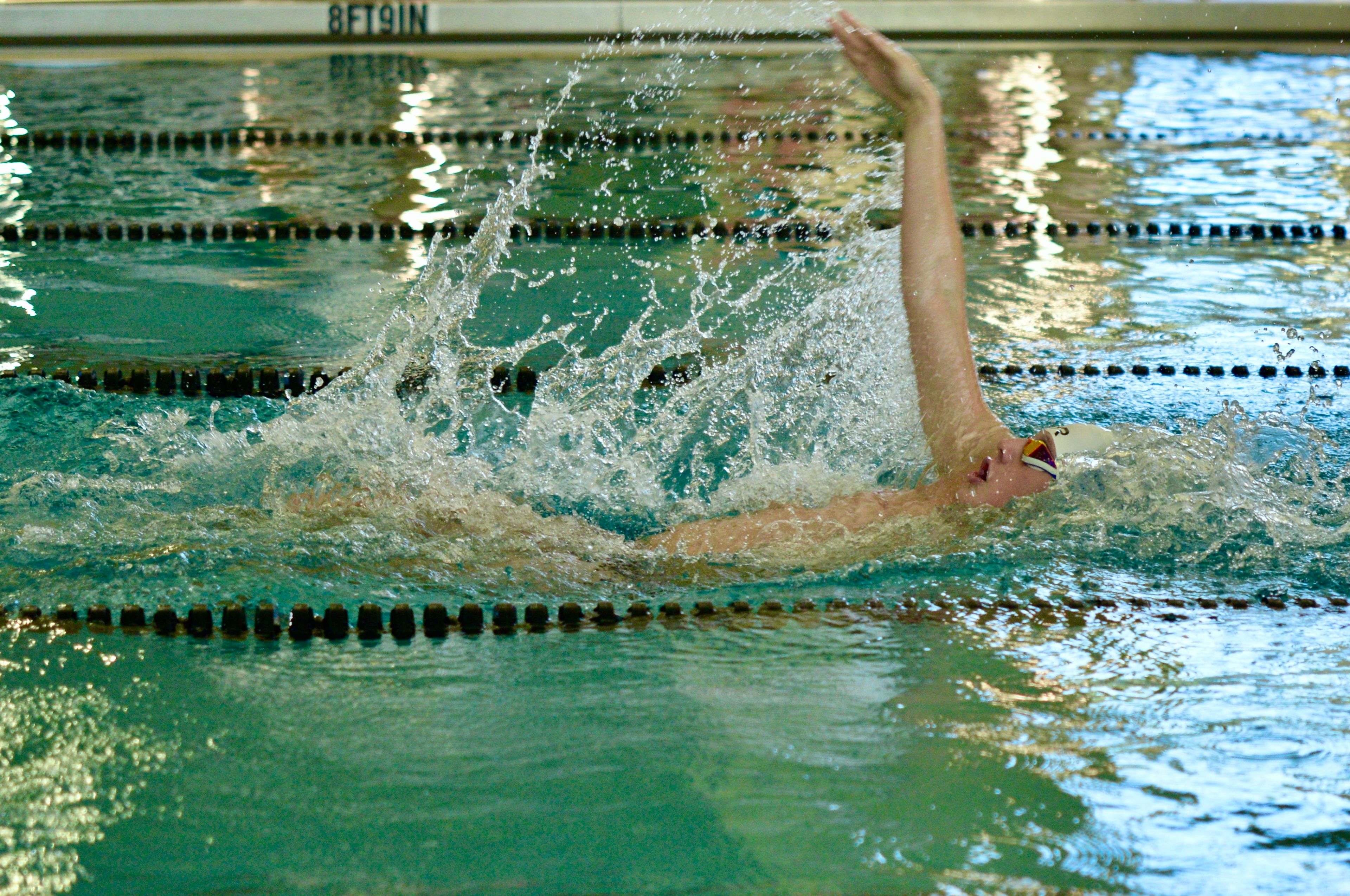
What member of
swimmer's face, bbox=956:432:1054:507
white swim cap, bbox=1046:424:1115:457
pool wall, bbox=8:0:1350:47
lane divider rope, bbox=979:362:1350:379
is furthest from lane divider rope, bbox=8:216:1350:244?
pool wall, bbox=8:0:1350:47

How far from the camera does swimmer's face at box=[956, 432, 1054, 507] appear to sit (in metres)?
2.40

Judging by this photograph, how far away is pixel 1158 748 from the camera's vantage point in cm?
190

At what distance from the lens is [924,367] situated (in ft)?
8.65

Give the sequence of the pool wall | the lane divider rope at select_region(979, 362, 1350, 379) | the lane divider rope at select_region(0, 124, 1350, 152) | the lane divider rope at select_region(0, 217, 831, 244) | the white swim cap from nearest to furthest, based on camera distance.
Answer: the white swim cap
the lane divider rope at select_region(979, 362, 1350, 379)
the lane divider rope at select_region(0, 217, 831, 244)
the lane divider rope at select_region(0, 124, 1350, 152)
the pool wall

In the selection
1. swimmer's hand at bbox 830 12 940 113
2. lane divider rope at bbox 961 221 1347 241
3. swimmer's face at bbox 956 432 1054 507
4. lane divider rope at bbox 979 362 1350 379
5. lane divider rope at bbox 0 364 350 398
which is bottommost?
lane divider rope at bbox 0 364 350 398

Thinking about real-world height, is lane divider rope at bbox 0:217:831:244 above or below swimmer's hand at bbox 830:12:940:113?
below

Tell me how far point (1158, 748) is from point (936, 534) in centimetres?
71

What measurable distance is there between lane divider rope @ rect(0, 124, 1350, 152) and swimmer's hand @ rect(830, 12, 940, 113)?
12.9 feet

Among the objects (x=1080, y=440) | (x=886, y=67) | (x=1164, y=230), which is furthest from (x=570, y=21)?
(x=1080, y=440)

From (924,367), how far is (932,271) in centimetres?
19

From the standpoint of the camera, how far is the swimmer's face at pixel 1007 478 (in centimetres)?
240

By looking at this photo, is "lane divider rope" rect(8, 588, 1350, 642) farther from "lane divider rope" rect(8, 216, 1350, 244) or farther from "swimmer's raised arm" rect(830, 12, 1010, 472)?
"lane divider rope" rect(8, 216, 1350, 244)

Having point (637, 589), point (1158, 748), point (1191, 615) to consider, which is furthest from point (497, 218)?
point (1158, 748)

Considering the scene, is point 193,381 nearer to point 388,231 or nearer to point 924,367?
point 388,231
